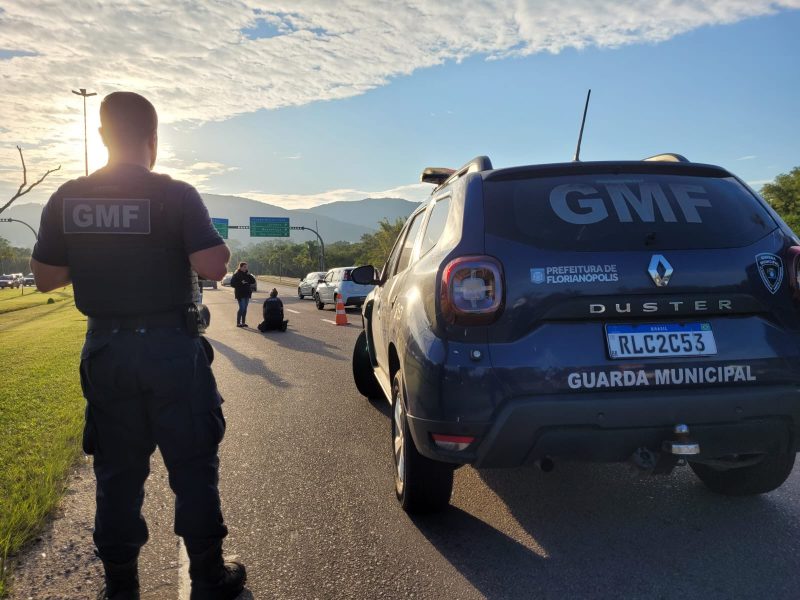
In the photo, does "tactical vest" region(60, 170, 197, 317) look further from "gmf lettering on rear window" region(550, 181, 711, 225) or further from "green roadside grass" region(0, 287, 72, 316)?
"green roadside grass" region(0, 287, 72, 316)

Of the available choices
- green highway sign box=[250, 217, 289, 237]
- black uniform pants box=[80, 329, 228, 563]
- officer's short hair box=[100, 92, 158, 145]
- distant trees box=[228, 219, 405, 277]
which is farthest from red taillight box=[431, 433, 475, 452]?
distant trees box=[228, 219, 405, 277]

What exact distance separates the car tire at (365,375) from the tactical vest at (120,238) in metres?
4.03

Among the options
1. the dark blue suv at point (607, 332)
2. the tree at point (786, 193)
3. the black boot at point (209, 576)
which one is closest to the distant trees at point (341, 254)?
the tree at point (786, 193)

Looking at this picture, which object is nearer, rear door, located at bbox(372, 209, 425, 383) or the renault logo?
the renault logo

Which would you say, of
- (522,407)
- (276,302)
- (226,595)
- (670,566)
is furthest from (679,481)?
(276,302)

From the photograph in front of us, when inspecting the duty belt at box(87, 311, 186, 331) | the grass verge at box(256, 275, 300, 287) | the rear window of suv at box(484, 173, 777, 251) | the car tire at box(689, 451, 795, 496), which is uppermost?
the rear window of suv at box(484, 173, 777, 251)

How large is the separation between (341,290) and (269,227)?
4336 centimetres

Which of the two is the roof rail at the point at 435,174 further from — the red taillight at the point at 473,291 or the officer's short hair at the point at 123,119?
the officer's short hair at the point at 123,119

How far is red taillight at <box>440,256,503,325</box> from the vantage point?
272 centimetres

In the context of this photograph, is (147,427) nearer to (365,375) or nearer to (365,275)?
(365,275)

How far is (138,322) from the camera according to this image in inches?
97.2

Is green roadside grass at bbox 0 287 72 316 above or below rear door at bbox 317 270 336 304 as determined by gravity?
below

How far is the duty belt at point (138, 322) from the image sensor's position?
246 centimetres

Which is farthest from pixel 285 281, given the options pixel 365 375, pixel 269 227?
pixel 365 375
